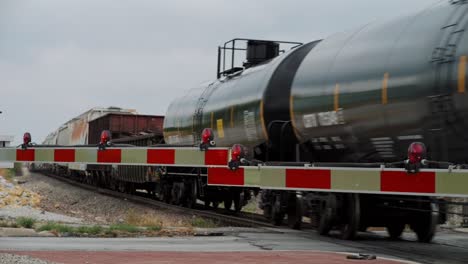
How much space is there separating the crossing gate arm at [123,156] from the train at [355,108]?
1.10ft

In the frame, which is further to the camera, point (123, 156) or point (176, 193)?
point (176, 193)

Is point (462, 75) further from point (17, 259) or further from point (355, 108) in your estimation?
point (17, 259)

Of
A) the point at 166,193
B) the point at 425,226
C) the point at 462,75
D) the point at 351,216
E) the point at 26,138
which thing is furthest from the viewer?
the point at 166,193

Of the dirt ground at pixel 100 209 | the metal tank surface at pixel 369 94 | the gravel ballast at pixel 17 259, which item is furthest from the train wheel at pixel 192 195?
the gravel ballast at pixel 17 259

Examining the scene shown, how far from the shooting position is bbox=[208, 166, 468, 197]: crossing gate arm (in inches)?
263

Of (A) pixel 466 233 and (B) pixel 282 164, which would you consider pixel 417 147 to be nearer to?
(B) pixel 282 164

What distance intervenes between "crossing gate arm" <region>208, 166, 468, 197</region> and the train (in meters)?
0.25

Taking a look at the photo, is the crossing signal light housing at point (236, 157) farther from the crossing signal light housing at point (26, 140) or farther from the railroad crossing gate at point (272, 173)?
the crossing signal light housing at point (26, 140)

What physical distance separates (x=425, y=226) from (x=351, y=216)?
132cm

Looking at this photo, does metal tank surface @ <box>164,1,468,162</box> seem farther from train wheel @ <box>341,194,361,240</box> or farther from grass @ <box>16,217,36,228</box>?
grass @ <box>16,217,36,228</box>

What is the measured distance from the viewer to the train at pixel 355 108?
23.9 ft

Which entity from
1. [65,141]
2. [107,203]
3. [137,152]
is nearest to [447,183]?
[137,152]

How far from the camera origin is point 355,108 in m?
8.62

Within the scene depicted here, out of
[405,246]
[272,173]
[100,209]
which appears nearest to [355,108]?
[272,173]
